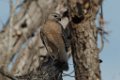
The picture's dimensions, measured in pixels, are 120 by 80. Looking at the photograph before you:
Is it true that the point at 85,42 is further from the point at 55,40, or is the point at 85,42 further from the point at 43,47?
the point at 43,47

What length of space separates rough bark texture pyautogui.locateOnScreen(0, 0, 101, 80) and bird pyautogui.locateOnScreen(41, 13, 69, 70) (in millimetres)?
88

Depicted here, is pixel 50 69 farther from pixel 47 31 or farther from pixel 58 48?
pixel 47 31

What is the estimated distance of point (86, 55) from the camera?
5.62 metres

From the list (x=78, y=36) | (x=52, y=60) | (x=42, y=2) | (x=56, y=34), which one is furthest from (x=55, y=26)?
(x=42, y=2)

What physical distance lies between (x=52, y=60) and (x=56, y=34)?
1.81 feet

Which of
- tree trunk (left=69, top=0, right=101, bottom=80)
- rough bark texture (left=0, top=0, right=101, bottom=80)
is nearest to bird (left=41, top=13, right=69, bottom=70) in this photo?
rough bark texture (left=0, top=0, right=101, bottom=80)

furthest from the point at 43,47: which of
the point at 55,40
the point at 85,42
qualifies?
the point at 85,42

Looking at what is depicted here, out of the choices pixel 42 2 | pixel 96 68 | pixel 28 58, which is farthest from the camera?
pixel 42 2

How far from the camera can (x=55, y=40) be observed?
23.3 feet

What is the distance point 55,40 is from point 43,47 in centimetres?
92

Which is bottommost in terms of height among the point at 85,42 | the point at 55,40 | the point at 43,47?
the point at 43,47

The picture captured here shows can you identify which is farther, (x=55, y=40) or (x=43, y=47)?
(x=43, y=47)

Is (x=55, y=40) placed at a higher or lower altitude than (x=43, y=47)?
higher

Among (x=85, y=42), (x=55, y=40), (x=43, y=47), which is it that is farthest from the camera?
(x=43, y=47)
